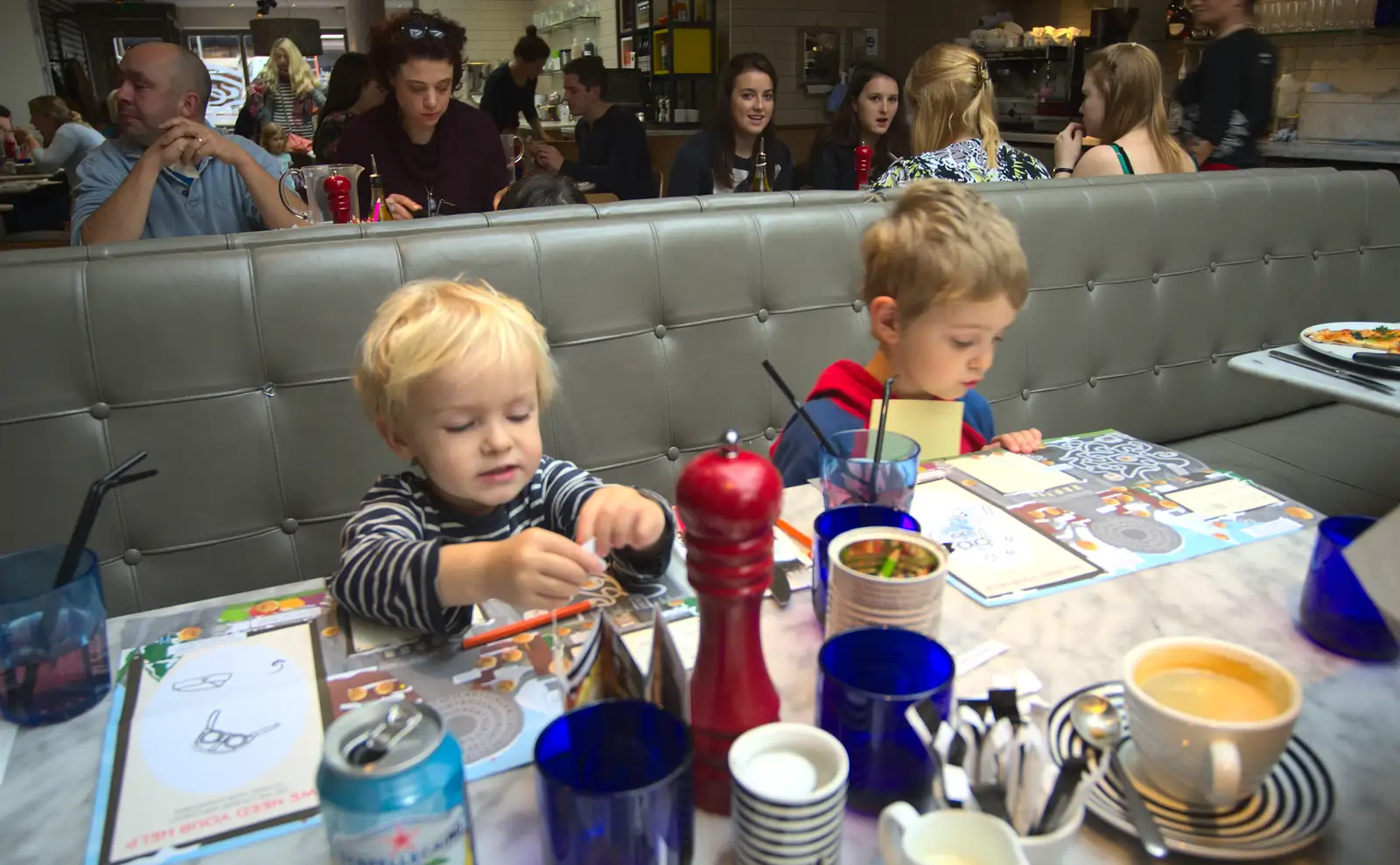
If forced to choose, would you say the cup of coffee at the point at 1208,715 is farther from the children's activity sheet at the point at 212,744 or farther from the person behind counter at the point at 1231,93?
the person behind counter at the point at 1231,93

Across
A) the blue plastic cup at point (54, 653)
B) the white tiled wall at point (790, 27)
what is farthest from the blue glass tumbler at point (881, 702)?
the white tiled wall at point (790, 27)

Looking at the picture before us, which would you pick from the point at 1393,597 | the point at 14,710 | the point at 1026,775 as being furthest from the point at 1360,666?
the point at 14,710

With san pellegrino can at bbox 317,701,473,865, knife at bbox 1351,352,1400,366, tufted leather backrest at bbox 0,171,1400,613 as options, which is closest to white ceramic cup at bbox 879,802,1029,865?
san pellegrino can at bbox 317,701,473,865

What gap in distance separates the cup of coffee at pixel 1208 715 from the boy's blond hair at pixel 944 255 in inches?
27.1

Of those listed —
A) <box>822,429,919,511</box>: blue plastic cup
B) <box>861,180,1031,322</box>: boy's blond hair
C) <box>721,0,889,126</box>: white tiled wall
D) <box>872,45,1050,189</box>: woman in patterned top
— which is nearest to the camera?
<box>822,429,919,511</box>: blue plastic cup

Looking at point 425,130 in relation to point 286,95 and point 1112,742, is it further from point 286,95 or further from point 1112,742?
point 1112,742

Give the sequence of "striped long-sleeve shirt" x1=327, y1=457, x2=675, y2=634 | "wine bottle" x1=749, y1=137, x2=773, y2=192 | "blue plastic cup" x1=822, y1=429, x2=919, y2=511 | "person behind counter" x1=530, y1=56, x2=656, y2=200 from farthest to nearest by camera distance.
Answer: "person behind counter" x1=530, y1=56, x2=656, y2=200 < "wine bottle" x1=749, y1=137, x2=773, y2=192 < "blue plastic cup" x1=822, y1=429, x2=919, y2=511 < "striped long-sleeve shirt" x1=327, y1=457, x2=675, y2=634

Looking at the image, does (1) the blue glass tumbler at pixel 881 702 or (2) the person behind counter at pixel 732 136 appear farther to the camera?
(2) the person behind counter at pixel 732 136

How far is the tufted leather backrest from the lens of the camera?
1.42m

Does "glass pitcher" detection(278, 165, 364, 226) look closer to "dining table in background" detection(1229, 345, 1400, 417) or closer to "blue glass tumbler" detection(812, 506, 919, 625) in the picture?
"blue glass tumbler" detection(812, 506, 919, 625)

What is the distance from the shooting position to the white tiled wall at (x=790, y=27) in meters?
7.36

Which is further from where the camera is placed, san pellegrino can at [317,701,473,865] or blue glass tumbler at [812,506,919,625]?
blue glass tumbler at [812,506,919,625]

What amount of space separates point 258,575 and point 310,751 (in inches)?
38.3

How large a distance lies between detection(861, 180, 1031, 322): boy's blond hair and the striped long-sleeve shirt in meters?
0.53
